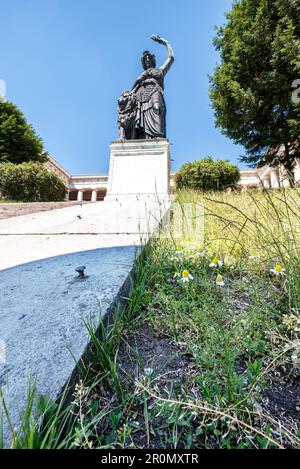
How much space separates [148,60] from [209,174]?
25.1 feet

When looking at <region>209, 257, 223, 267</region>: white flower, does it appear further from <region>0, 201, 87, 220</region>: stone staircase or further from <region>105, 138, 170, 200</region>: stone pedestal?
<region>105, 138, 170, 200</region>: stone pedestal

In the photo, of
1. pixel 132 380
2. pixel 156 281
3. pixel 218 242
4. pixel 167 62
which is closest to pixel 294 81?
pixel 167 62

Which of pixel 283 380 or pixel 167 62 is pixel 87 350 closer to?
pixel 283 380

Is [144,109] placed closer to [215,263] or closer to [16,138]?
[215,263]

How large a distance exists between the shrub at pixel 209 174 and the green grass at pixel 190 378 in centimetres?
1426

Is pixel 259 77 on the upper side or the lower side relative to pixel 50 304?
upper

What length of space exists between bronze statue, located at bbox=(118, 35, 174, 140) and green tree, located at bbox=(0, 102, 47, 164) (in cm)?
1400

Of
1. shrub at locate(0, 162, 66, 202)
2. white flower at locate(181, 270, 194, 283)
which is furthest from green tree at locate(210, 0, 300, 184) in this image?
white flower at locate(181, 270, 194, 283)

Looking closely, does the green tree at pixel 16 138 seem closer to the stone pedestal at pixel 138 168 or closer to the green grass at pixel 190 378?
the stone pedestal at pixel 138 168

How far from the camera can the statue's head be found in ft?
33.0

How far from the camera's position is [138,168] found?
7.48 m

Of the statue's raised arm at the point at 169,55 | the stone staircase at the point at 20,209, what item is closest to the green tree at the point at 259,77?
the statue's raised arm at the point at 169,55

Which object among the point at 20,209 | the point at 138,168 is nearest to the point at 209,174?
the point at 138,168
